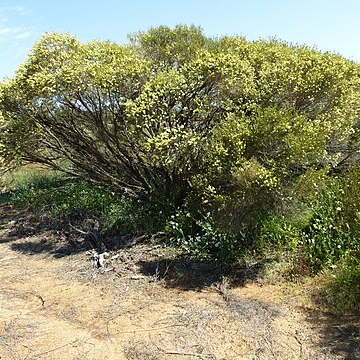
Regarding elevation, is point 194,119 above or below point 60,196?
above

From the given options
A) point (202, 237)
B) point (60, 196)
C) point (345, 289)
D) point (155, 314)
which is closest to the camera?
point (345, 289)

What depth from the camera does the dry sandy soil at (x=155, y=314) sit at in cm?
446

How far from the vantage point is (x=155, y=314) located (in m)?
5.27

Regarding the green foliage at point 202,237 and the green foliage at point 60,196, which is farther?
the green foliage at point 60,196

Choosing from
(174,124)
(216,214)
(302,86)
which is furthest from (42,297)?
(302,86)

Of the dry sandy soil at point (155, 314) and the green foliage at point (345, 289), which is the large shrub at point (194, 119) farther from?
the dry sandy soil at point (155, 314)

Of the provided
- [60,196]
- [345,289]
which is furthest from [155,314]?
[60,196]

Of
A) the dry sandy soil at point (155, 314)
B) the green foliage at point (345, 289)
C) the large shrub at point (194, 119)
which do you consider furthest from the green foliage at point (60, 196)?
the green foliage at point (345, 289)

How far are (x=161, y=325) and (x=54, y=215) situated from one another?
4.93 meters

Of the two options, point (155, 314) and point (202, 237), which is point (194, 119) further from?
point (155, 314)

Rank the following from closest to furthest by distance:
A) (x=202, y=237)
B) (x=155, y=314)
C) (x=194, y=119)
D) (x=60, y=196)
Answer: (x=155, y=314) < (x=202, y=237) < (x=194, y=119) < (x=60, y=196)

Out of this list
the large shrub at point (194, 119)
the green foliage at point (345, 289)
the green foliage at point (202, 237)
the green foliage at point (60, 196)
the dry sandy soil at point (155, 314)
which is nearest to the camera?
the dry sandy soil at point (155, 314)

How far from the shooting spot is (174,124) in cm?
703

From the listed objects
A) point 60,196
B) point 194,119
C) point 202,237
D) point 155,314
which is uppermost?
point 194,119
